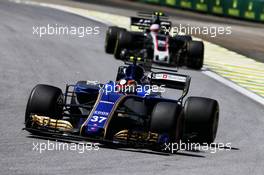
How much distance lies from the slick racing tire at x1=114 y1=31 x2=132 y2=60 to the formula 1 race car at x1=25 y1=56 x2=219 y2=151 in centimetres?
945

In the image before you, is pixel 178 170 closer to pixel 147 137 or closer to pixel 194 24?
pixel 147 137

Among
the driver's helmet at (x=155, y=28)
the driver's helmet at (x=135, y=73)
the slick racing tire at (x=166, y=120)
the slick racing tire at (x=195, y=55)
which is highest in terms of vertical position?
the driver's helmet at (x=135, y=73)

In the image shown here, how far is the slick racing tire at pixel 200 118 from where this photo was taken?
41.6 feet

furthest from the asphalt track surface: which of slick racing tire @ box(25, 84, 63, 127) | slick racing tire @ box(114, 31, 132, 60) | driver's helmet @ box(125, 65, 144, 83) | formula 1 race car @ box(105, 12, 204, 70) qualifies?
driver's helmet @ box(125, 65, 144, 83)

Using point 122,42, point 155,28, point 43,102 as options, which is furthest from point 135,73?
point 122,42

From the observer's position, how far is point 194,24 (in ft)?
129

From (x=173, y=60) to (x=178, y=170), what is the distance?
494 inches

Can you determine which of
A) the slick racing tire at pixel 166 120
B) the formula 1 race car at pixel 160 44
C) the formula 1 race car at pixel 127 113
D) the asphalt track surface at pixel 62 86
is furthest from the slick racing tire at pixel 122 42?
the slick racing tire at pixel 166 120

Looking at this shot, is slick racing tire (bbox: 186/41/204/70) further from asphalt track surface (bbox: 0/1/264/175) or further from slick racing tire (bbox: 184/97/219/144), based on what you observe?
slick racing tire (bbox: 184/97/219/144)

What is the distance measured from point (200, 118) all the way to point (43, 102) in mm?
2362

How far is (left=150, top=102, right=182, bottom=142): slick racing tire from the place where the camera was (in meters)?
11.9

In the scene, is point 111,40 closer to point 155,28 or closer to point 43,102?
point 155,28

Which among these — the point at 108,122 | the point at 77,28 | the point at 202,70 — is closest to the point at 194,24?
the point at 77,28

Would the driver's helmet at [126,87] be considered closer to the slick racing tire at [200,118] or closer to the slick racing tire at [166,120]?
the slick racing tire at [200,118]
